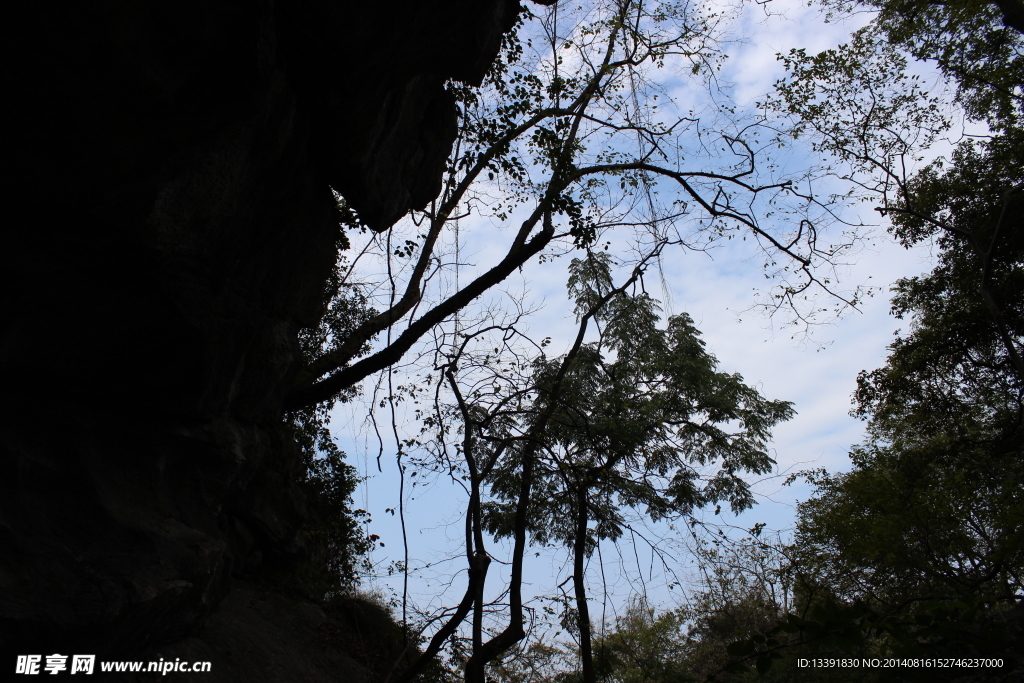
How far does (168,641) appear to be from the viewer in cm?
564

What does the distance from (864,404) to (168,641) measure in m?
11.7

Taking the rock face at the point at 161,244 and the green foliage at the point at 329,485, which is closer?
the rock face at the point at 161,244

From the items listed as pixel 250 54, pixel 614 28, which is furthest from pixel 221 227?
pixel 614 28

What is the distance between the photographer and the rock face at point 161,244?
3.55 m

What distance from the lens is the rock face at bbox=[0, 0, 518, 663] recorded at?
11.7 feet

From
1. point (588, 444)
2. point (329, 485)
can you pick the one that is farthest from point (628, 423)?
point (329, 485)

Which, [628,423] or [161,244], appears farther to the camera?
[628,423]

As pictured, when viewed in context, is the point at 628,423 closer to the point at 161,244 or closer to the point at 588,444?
the point at 588,444

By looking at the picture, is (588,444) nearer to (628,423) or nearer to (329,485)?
(628,423)

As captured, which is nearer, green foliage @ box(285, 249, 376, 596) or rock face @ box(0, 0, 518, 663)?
rock face @ box(0, 0, 518, 663)

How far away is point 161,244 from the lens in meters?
4.27

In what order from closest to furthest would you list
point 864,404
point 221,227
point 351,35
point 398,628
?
point 351,35 < point 221,227 < point 398,628 < point 864,404

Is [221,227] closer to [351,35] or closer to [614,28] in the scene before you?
[351,35]

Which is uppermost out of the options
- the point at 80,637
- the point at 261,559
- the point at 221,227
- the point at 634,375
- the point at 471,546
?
the point at 634,375
